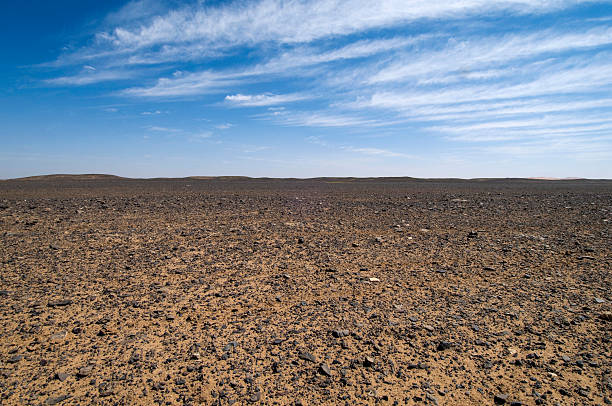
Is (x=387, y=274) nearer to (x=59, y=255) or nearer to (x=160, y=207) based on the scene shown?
(x=59, y=255)

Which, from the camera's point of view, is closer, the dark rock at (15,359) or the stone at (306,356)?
the dark rock at (15,359)

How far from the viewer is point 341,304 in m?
4.16

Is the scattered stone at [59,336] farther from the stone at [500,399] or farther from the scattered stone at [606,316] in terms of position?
the scattered stone at [606,316]

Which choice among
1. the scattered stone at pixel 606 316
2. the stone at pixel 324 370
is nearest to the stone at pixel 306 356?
the stone at pixel 324 370

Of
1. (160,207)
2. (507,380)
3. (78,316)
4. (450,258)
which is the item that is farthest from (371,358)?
(160,207)

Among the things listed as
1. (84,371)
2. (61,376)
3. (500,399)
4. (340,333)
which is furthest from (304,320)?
(61,376)

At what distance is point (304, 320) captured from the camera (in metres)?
3.74

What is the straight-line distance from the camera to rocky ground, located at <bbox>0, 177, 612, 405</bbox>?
8.71ft

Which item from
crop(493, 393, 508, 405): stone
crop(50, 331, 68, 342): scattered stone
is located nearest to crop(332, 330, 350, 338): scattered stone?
crop(493, 393, 508, 405): stone

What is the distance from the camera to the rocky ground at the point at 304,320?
266 centimetres

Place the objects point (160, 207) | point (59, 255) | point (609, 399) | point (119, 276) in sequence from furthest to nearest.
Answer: point (160, 207) → point (59, 255) → point (119, 276) → point (609, 399)

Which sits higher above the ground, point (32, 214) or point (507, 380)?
point (32, 214)

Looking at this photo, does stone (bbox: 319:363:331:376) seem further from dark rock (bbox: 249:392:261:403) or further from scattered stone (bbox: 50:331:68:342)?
scattered stone (bbox: 50:331:68:342)

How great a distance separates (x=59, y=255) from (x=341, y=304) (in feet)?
17.8
